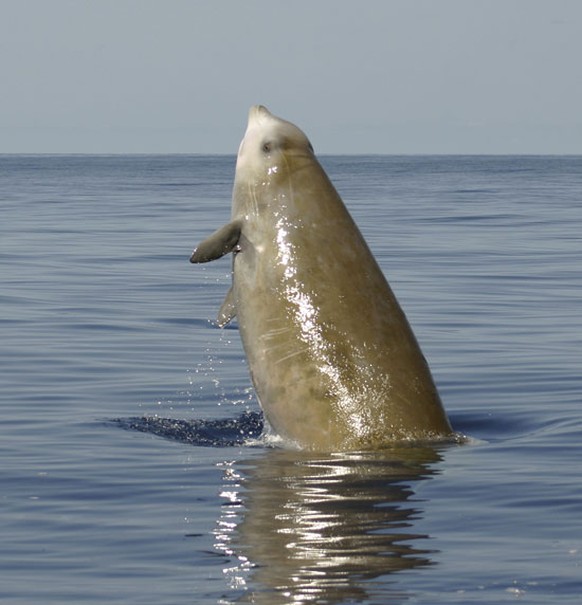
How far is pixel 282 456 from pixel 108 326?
330 inches

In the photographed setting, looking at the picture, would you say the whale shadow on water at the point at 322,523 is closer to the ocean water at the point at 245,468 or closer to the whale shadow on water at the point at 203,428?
the ocean water at the point at 245,468

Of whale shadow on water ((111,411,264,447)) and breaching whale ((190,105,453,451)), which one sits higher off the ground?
breaching whale ((190,105,453,451))

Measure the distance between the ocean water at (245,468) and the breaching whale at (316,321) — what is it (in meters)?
0.26

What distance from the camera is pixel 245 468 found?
10477 mm

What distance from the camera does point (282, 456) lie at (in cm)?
1062

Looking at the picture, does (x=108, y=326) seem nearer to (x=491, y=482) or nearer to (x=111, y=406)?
(x=111, y=406)

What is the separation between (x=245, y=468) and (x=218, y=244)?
65.6 inches

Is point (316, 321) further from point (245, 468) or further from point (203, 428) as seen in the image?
point (203, 428)

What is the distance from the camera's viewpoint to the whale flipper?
36.6 feet

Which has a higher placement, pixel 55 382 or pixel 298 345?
pixel 298 345

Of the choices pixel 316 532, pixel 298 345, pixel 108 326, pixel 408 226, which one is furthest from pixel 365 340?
pixel 408 226
